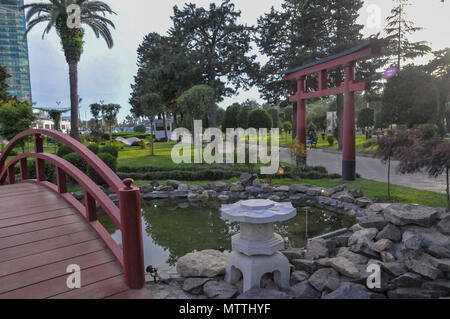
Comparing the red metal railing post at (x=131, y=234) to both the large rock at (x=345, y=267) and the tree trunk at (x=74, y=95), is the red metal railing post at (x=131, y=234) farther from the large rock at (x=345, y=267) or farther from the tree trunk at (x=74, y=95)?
the tree trunk at (x=74, y=95)

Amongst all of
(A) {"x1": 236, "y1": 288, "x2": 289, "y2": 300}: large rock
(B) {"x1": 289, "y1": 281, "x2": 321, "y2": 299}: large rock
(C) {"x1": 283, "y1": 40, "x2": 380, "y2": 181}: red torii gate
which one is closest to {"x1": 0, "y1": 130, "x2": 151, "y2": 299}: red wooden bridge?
(A) {"x1": 236, "y1": 288, "x2": 289, "y2": 300}: large rock

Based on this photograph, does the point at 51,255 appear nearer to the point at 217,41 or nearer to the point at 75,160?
the point at 75,160

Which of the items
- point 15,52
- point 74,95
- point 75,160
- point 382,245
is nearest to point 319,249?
point 382,245

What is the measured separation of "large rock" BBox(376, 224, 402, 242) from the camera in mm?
4375

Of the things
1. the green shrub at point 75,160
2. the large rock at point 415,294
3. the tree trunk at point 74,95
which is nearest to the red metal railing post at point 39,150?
the large rock at point 415,294

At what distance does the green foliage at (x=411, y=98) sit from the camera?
20984 millimetres

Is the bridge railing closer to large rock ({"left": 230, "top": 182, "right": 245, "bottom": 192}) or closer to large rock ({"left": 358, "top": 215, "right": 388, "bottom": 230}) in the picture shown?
large rock ({"left": 358, "top": 215, "right": 388, "bottom": 230})

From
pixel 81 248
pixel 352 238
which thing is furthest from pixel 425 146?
pixel 81 248

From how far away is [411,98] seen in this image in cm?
2156

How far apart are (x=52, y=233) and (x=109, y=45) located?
17.6 meters

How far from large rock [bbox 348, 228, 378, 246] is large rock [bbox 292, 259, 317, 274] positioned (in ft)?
3.10

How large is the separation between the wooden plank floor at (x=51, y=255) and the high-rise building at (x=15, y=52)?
112329 mm
